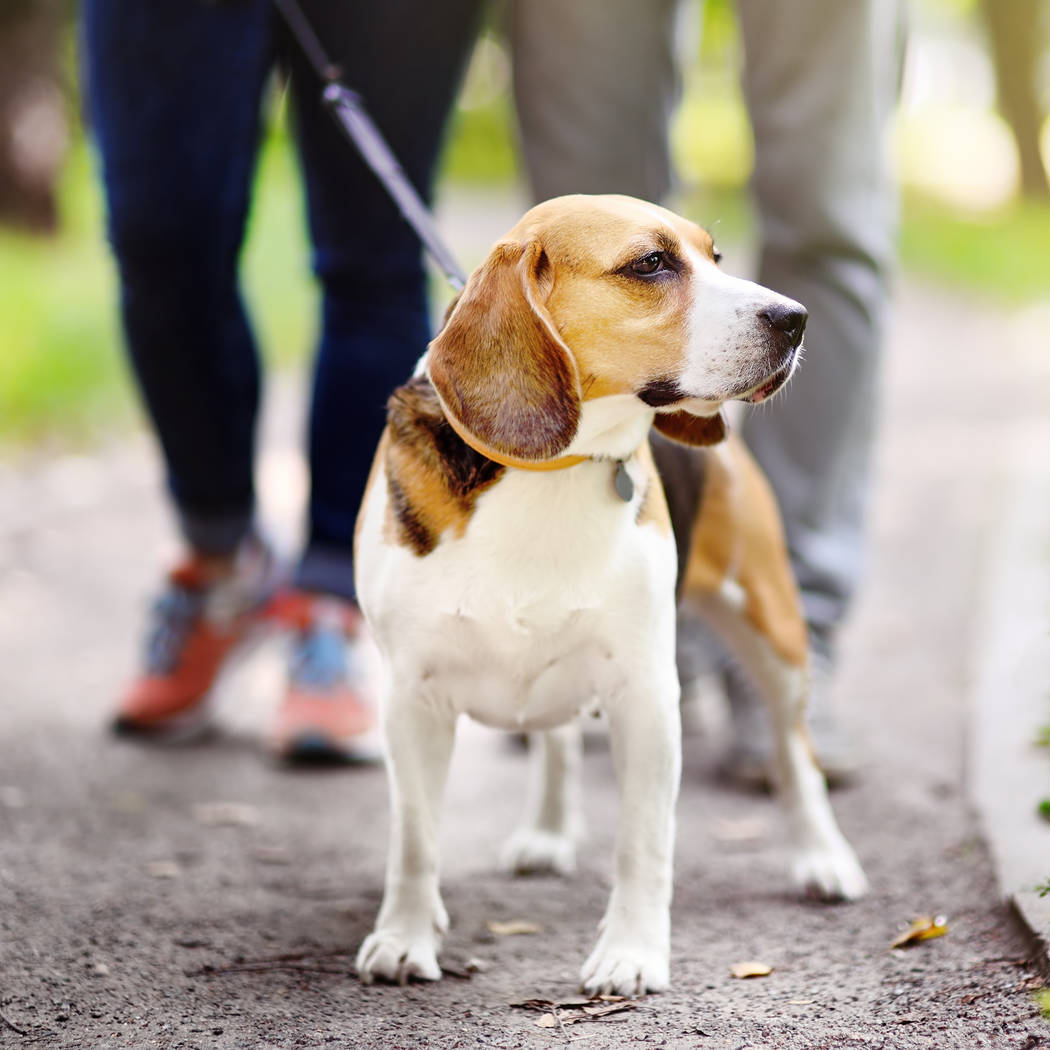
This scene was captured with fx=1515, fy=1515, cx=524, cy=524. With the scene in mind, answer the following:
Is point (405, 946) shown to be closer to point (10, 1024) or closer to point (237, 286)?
point (10, 1024)

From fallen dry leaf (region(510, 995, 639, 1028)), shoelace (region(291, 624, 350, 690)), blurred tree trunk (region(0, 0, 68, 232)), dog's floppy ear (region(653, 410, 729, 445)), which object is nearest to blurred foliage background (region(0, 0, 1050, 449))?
blurred tree trunk (region(0, 0, 68, 232))

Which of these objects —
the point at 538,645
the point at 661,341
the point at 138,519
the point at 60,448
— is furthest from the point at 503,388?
the point at 60,448

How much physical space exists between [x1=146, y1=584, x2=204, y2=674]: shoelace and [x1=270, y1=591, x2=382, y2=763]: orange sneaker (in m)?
0.24

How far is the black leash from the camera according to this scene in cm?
Result: 268

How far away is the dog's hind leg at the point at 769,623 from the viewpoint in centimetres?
280

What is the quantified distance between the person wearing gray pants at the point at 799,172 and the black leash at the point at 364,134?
1.38 feet

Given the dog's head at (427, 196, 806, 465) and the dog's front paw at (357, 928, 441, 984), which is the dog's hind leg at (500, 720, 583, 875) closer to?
the dog's front paw at (357, 928, 441, 984)

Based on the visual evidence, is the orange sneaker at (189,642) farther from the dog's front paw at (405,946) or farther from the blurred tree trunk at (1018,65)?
the blurred tree trunk at (1018,65)

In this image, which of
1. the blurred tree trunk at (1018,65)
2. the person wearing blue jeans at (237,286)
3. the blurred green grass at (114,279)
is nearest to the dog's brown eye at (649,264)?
the blurred green grass at (114,279)

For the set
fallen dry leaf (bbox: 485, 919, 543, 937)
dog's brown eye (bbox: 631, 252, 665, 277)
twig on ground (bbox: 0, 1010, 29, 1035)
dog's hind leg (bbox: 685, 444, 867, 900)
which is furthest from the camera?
dog's hind leg (bbox: 685, 444, 867, 900)

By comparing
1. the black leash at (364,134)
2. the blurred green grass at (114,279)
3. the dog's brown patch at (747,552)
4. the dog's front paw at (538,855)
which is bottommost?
the dog's front paw at (538,855)

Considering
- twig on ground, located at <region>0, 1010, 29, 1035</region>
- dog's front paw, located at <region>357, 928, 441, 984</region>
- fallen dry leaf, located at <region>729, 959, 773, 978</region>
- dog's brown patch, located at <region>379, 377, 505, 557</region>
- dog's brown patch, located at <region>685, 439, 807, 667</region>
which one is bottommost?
twig on ground, located at <region>0, 1010, 29, 1035</region>

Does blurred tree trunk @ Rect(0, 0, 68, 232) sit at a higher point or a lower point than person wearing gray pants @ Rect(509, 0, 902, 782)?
higher

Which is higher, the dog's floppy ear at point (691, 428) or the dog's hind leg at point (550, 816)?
the dog's floppy ear at point (691, 428)
